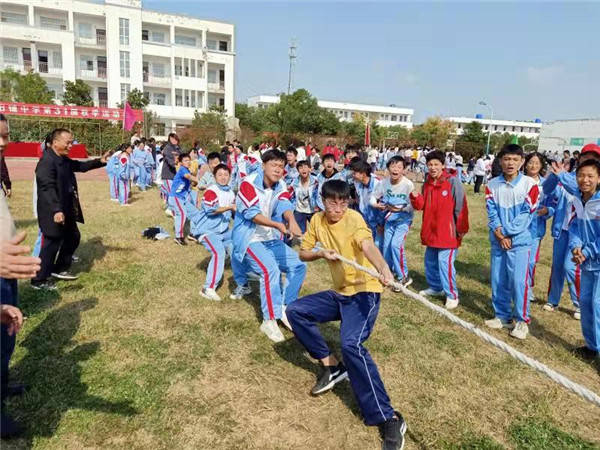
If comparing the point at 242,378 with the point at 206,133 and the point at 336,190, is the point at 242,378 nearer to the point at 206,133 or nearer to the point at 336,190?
the point at 336,190

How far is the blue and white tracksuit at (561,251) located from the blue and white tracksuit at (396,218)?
74.3 inches

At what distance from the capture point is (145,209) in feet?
38.3

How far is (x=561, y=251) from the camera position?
538 centimetres

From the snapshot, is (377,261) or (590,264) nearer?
(377,261)

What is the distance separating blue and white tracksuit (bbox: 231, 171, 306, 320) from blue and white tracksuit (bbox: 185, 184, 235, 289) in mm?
751

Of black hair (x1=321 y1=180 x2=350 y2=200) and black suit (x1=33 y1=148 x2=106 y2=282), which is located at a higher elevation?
black hair (x1=321 y1=180 x2=350 y2=200)

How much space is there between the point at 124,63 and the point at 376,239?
1692 inches

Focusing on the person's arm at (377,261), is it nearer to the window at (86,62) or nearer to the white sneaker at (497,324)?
the white sneaker at (497,324)

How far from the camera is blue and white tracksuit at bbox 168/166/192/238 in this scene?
324 inches

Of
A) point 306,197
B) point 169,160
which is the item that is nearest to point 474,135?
point 169,160

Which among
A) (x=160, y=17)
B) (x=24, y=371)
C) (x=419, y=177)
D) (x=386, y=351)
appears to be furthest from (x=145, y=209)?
(x=160, y=17)

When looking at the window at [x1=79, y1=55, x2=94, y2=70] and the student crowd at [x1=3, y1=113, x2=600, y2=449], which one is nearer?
the student crowd at [x1=3, y1=113, x2=600, y2=449]

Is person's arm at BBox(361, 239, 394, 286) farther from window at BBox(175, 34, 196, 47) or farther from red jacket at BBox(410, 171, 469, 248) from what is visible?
window at BBox(175, 34, 196, 47)

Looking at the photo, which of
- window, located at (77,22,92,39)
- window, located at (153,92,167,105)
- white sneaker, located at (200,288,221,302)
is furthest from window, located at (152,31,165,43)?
white sneaker, located at (200,288,221,302)
